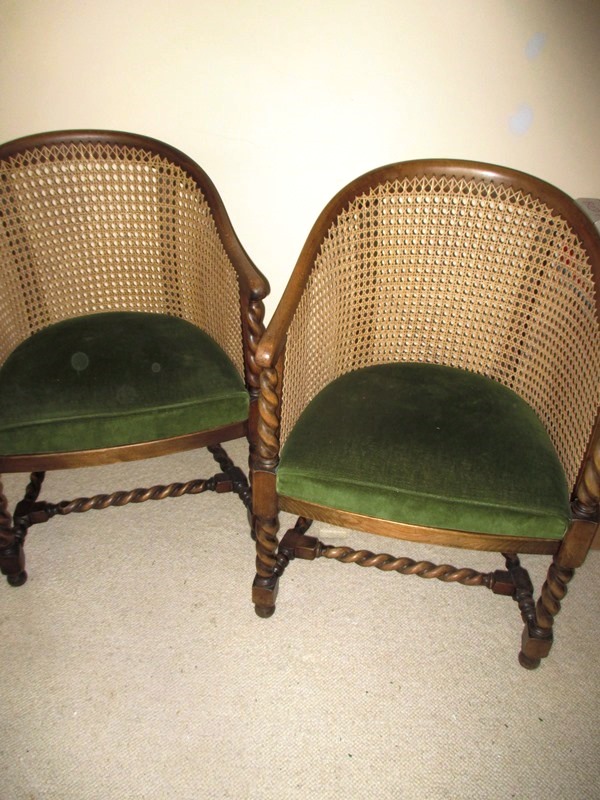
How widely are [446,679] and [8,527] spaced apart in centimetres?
119

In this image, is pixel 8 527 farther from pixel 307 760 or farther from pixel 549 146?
pixel 549 146

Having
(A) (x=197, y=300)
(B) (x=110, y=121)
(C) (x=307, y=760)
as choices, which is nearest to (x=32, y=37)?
(B) (x=110, y=121)

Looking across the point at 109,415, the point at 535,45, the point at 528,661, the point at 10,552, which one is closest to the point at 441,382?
the point at 528,661

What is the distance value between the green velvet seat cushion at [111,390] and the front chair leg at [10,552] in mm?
248

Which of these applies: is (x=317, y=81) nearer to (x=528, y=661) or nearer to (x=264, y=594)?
(x=264, y=594)

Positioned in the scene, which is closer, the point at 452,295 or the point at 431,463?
the point at 431,463

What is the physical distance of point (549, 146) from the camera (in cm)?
162

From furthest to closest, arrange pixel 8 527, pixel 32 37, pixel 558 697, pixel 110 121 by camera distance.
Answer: pixel 110 121 → pixel 32 37 → pixel 8 527 → pixel 558 697

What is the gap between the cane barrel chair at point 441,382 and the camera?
1152 millimetres

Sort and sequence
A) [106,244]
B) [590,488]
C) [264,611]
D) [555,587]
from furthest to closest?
1. [106,244]
2. [264,611]
3. [555,587]
4. [590,488]

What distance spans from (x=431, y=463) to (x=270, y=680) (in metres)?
0.68

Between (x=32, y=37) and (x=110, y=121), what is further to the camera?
(x=110, y=121)

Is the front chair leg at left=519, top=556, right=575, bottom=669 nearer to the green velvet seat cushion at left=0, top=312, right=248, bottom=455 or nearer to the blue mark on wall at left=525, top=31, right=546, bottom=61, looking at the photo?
the green velvet seat cushion at left=0, top=312, right=248, bottom=455

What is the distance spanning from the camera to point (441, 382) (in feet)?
4.73
